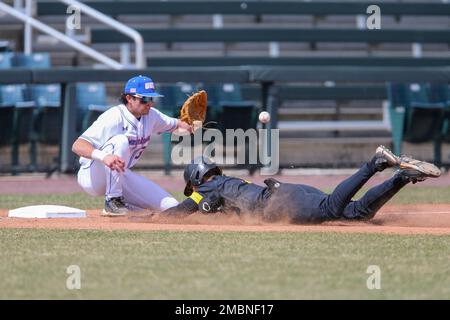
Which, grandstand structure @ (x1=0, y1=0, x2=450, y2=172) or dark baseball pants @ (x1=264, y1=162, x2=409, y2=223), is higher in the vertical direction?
grandstand structure @ (x1=0, y1=0, x2=450, y2=172)

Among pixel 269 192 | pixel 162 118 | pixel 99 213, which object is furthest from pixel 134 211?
pixel 269 192

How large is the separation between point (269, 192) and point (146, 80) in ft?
5.52

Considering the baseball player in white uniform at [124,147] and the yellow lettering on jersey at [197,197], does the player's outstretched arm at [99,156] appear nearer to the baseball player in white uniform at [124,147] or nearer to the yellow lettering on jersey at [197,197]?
the baseball player in white uniform at [124,147]

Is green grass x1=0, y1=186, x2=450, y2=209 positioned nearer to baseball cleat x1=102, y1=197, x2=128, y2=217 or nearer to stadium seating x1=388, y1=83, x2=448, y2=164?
baseball cleat x1=102, y1=197, x2=128, y2=217

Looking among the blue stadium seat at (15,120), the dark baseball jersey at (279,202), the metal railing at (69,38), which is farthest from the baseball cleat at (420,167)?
the metal railing at (69,38)

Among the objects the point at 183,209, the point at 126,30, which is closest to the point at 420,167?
the point at 183,209

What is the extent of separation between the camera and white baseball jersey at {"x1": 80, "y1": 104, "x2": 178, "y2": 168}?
26.8 ft

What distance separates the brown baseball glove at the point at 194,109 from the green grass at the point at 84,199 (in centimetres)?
155

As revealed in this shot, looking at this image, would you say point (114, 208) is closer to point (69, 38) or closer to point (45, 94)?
point (45, 94)

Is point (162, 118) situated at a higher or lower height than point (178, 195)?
higher

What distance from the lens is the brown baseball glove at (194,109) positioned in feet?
29.5

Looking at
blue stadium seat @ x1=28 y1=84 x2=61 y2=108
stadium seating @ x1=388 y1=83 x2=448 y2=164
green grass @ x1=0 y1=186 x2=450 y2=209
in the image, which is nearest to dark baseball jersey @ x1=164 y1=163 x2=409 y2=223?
green grass @ x1=0 y1=186 x2=450 y2=209

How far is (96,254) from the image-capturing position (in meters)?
5.87
